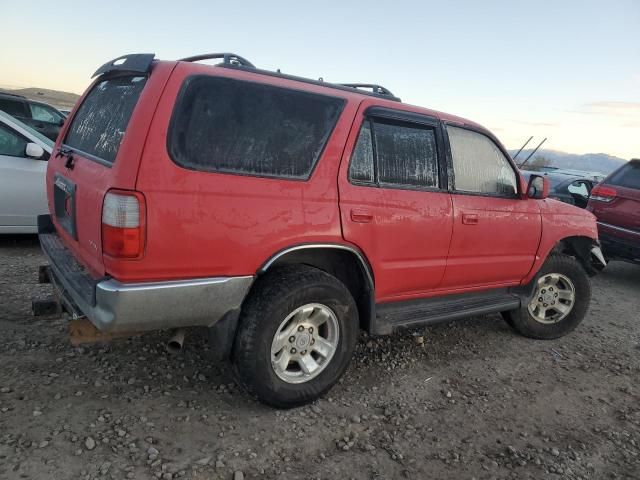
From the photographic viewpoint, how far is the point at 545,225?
418 centimetres

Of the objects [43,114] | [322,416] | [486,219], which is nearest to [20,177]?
[322,416]

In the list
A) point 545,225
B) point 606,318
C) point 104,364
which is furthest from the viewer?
point 606,318

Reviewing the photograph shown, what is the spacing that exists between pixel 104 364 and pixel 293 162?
1.82 m

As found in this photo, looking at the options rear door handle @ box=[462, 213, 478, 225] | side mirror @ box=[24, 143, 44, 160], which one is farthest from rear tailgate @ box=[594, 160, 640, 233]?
side mirror @ box=[24, 143, 44, 160]

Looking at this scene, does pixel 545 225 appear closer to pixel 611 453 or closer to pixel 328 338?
pixel 611 453

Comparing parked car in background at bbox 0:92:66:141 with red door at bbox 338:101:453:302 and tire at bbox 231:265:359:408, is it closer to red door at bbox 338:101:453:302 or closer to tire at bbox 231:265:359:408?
red door at bbox 338:101:453:302

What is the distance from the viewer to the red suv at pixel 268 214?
239 centimetres

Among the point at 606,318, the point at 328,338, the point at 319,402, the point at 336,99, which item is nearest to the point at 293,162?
the point at 336,99

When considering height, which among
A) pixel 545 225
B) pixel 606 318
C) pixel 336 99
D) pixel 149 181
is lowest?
pixel 606 318

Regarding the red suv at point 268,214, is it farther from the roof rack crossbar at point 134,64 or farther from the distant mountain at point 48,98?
the distant mountain at point 48,98

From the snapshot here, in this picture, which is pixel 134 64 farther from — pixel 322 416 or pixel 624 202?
pixel 624 202

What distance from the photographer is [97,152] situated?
2.83m

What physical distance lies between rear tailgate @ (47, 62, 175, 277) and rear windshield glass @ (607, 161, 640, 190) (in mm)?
6415

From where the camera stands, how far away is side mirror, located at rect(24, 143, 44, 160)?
5207 millimetres
